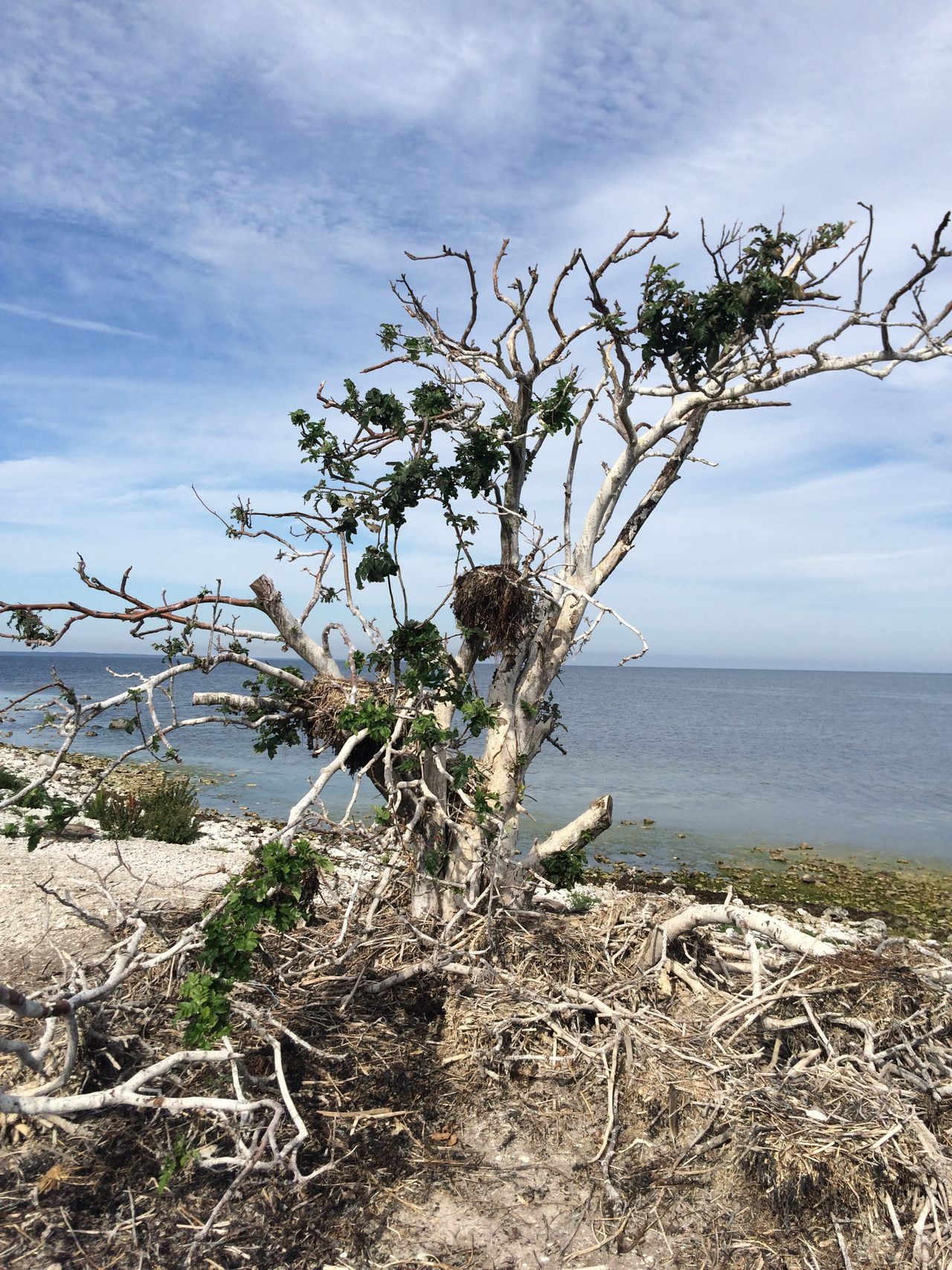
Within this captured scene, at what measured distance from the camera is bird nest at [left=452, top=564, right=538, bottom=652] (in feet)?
23.0

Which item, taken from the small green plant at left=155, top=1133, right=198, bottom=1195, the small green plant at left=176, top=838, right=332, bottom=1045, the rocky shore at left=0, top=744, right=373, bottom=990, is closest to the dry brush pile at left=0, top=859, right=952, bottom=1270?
the small green plant at left=155, top=1133, right=198, bottom=1195

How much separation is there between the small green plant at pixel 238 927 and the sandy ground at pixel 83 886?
0.37m

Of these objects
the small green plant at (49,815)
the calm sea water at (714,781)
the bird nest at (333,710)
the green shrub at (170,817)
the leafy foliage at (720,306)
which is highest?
the leafy foliage at (720,306)

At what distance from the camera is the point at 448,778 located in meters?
6.80

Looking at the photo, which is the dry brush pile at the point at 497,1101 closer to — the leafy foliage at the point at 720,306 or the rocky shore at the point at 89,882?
the rocky shore at the point at 89,882

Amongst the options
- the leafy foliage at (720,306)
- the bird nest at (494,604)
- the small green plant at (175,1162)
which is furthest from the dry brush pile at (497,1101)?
the leafy foliage at (720,306)

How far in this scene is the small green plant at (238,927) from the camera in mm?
3984

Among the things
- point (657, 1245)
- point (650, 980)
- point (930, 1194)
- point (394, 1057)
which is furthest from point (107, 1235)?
point (930, 1194)

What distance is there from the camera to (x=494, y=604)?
278 inches

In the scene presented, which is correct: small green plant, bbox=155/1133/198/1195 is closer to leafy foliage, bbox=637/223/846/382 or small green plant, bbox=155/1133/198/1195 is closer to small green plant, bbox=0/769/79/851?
small green plant, bbox=0/769/79/851

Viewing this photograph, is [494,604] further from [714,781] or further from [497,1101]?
[714,781]

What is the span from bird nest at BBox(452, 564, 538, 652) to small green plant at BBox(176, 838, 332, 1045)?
9.68 feet

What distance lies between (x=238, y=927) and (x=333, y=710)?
9.22ft

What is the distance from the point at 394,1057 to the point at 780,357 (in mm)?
5905
